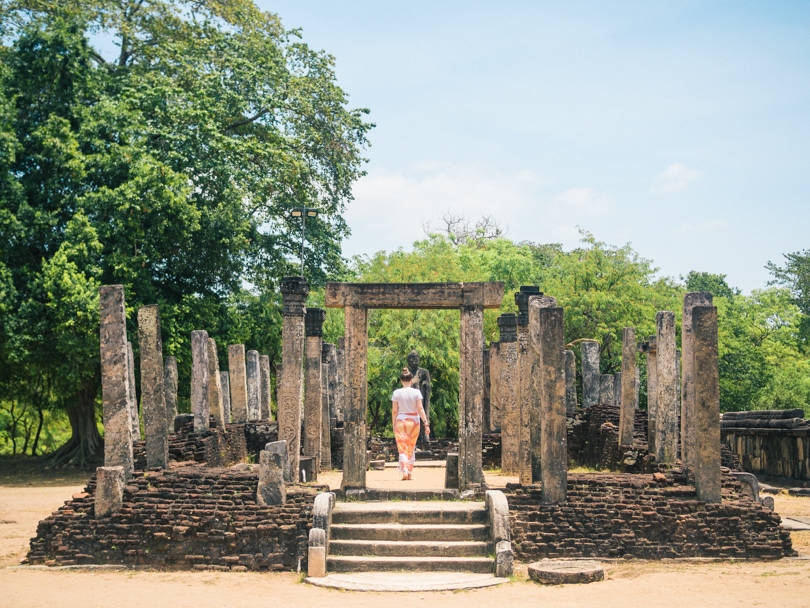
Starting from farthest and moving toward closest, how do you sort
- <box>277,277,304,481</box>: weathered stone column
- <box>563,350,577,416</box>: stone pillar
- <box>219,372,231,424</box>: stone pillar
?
<box>563,350,577,416</box>: stone pillar → <box>219,372,231,424</box>: stone pillar → <box>277,277,304,481</box>: weathered stone column

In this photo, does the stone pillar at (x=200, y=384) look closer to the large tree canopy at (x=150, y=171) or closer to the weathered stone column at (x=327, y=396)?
the weathered stone column at (x=327, y=396)

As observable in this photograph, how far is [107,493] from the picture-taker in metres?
12.8

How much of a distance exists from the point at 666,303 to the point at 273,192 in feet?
52.7

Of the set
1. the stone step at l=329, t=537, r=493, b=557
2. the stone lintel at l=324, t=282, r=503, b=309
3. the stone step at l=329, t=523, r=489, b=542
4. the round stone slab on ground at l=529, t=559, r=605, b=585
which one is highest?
the stone lintel at l=324, t=282, r=503, b=309

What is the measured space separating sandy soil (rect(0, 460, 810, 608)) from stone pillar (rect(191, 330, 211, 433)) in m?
5.55

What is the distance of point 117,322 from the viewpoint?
1346 cm

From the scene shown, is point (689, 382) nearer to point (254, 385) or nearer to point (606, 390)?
point (254, 385)

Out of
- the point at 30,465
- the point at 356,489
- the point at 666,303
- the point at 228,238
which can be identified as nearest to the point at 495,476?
the point at 356,489

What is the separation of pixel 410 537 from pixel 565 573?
217cm

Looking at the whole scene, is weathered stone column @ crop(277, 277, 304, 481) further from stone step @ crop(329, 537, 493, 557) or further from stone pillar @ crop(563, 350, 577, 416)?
stone pillar @ crop(563, 350, 577, 416)

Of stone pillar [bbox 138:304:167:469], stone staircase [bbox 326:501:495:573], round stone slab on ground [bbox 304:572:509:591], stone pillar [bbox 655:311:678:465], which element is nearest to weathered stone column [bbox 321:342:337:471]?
stone pillar [bbox 138:304:167:469]

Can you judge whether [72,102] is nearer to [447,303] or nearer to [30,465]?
[30,465]

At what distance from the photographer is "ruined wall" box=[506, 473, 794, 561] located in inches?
488

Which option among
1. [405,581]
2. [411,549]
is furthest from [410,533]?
[405,581]
